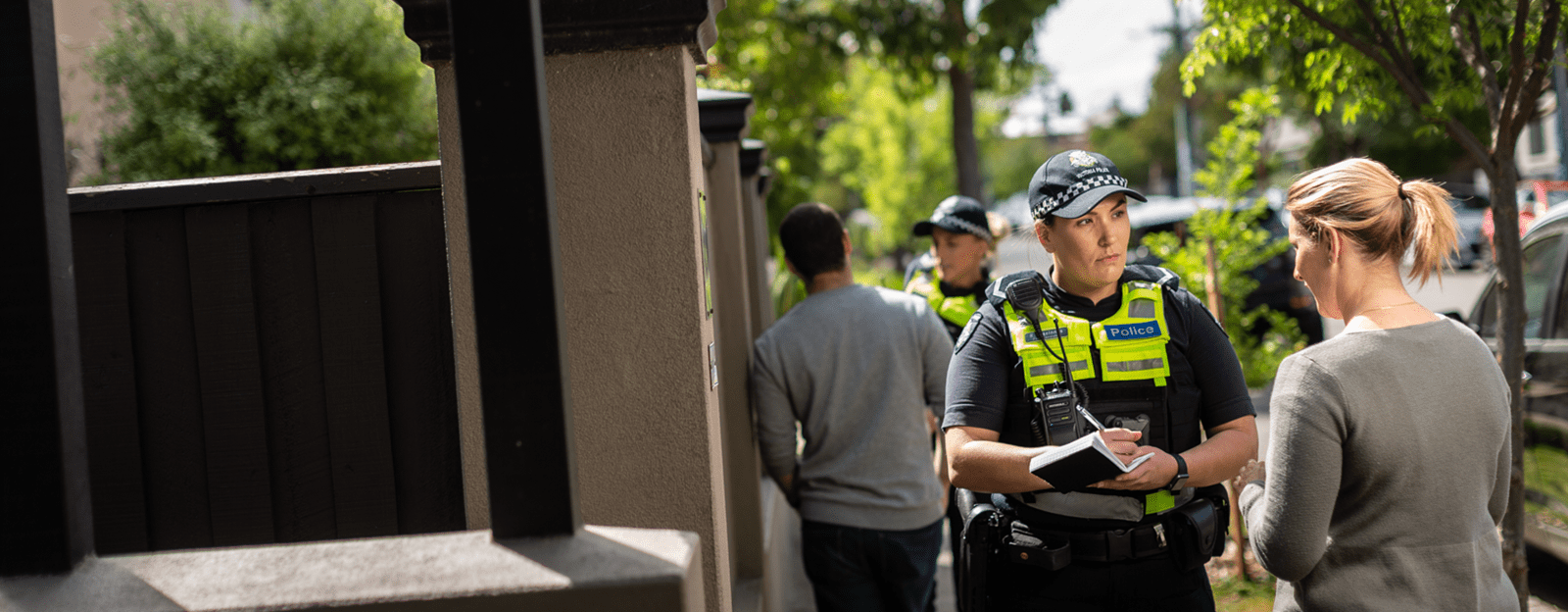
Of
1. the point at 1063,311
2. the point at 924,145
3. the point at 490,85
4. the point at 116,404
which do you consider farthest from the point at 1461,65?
the point at 924,145

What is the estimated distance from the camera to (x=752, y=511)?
4.38m

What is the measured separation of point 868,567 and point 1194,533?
4.43 ft

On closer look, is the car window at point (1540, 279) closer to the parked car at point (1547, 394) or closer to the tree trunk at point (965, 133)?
the parked car at point (1547, 394)

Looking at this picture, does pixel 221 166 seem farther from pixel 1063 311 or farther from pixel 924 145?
pixel 924 145

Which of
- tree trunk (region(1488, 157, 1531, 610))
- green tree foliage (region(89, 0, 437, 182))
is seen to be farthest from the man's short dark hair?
green tree foliage (region(89, 0, 437, 182))

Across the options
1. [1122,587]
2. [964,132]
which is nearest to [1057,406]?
[1122,587]

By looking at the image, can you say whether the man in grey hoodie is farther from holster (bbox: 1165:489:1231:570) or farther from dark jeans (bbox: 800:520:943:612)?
holster (bbox: 1165:489:1231:570)

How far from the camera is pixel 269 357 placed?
2.84 m

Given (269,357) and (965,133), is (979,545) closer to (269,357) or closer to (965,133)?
(269,357)

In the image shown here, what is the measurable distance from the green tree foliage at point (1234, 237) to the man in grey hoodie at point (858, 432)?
2166mm

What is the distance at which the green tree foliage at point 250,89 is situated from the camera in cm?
732

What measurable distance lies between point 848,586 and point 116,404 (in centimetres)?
228

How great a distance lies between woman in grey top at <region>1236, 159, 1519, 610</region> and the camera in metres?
1.92

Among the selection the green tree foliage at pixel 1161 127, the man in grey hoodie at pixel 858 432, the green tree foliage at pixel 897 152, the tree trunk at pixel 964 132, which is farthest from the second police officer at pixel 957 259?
the green tree foliage at pixel 1161 127
